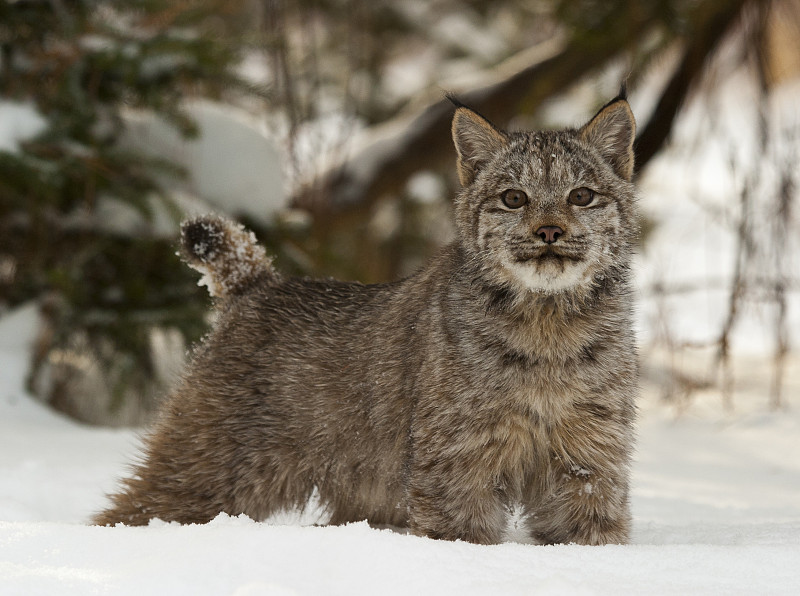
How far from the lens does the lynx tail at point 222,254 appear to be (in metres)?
4.12

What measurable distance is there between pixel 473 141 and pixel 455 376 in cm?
99

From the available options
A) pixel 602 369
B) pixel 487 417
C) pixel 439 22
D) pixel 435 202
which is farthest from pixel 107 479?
pixel 439 22

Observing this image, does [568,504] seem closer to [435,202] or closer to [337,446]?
[337,446]

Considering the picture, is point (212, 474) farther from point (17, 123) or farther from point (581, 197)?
point (17, 123)

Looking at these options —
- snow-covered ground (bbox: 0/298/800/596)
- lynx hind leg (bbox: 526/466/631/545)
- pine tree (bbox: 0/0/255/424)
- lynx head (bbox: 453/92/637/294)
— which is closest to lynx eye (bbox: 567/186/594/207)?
lynx head (bbox: 453/92/637/294)

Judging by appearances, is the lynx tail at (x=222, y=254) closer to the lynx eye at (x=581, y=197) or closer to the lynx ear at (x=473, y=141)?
the lynx ear at (x=473, y=141)

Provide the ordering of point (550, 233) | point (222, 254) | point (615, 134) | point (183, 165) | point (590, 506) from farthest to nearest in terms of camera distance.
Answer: point (183, 165) < point (222, 254) < point (615, 134) < point (590, 506) < point (550, 233)

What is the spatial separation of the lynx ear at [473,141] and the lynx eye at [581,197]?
1.34 feet

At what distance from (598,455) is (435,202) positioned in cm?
615

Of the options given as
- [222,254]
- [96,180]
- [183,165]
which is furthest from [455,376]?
[183,165]

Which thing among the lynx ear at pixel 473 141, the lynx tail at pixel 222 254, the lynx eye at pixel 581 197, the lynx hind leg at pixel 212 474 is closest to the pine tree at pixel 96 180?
the lynx tail at pixel 222 254

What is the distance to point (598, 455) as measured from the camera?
343 centimetres

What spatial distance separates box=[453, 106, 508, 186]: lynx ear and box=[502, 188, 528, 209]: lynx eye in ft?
0.99

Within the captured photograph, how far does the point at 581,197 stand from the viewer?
3.55m
